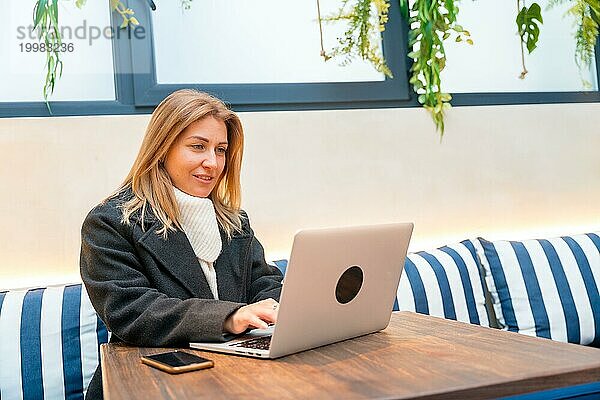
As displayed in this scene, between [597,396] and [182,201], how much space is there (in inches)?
44.5

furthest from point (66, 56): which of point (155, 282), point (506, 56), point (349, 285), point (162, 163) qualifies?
point (506, 56)

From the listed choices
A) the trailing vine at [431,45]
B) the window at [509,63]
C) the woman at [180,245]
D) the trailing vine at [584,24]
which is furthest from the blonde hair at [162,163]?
the trailing vine at [584,24]

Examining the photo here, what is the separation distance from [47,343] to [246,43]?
1.22 meters

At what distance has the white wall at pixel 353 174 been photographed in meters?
2.46

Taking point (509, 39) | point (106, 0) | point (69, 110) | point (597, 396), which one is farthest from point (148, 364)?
point (509, 39)

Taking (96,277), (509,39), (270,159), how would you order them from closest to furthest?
(96,277) < (270,159) < (509,39)

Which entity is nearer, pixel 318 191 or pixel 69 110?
pixel 69 110

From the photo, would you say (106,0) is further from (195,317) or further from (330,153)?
(195,317)

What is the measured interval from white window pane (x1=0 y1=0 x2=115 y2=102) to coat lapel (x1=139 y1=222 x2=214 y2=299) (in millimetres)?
1013

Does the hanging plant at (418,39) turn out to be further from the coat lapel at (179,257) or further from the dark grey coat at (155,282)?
the coat lapel at (179,257)

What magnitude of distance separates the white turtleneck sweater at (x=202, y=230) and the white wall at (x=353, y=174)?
0.78m

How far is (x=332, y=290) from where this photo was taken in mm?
1376

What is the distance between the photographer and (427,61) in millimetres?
2900

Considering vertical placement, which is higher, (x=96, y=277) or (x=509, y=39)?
(x=509, y=39)
